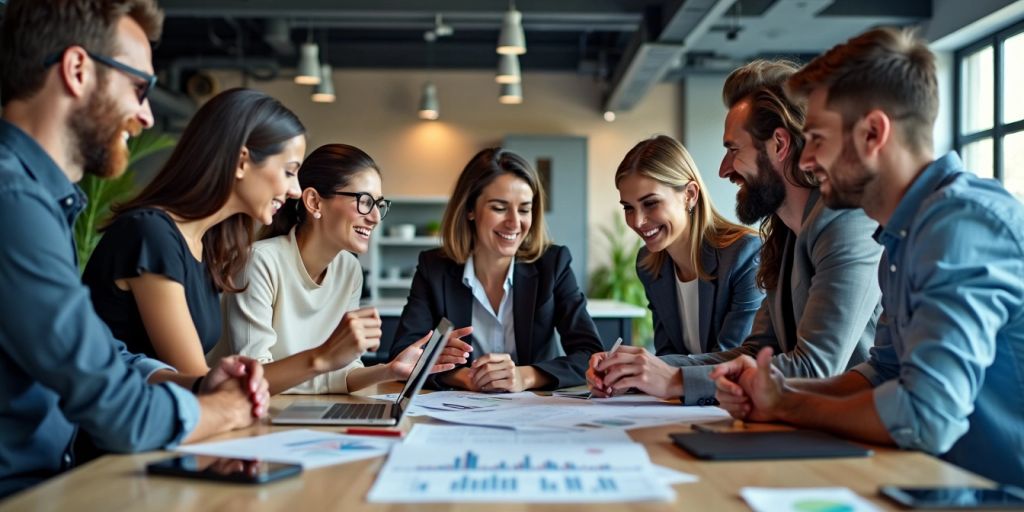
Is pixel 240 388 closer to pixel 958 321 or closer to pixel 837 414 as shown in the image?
pixel 837 414

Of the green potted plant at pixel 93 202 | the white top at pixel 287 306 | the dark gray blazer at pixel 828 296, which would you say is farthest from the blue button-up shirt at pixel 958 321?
the green potted plant at pixel 93 202

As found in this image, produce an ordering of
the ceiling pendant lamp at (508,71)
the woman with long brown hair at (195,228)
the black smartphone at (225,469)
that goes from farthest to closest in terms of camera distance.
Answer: the ceiling pendant lamp at (508,71) < the woman with long brown hair at (195,228) < the black smartphone at (225,469)

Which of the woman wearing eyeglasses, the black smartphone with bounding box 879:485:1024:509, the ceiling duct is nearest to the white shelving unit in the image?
the ceiling duct

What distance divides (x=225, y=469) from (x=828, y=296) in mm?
1487

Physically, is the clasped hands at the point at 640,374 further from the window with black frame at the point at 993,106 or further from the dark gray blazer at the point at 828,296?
the window with black frame at the point at 993,106

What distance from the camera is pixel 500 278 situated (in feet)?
10.8

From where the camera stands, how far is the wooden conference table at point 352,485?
1.25 meters

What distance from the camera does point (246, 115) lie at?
7.66ft

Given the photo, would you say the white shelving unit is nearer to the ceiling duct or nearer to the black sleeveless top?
the ceiling duct

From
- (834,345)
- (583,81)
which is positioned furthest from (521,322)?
(583,81)

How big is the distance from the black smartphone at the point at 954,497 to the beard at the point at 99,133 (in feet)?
4.64

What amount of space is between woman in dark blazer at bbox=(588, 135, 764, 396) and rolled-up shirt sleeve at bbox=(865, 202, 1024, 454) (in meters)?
1.40

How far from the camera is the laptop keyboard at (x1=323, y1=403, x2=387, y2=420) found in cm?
199

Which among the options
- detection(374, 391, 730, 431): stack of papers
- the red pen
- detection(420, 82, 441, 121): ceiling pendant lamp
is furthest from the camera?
detection(420, 82, 441, 121): ceiling pendant lamp
